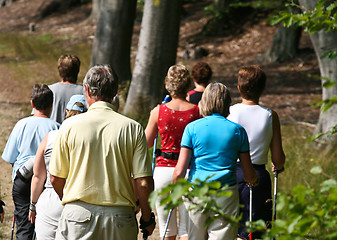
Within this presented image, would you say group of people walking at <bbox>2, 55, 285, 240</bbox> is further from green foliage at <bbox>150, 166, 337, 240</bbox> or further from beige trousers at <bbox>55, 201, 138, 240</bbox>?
green foliage at <bbox>150, 166, 337, 240</bbox>

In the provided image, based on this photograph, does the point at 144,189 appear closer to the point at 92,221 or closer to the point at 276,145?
the point at 92,221

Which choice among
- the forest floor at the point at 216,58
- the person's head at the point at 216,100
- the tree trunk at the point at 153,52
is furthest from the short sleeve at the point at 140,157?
the tree trunk at the point at 153,52

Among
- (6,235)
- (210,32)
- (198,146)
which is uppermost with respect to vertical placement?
(210,32)

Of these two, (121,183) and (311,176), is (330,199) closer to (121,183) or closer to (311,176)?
(121,183)

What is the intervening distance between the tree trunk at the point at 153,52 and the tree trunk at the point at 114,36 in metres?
2.18

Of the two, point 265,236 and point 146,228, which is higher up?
point 265,236

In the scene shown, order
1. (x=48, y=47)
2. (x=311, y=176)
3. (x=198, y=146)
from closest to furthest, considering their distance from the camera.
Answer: (x=198, y=146), (x=311, y=176), (x=48, y=47)

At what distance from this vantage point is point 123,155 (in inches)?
160

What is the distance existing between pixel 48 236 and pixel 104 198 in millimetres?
1102

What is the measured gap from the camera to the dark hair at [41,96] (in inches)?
211

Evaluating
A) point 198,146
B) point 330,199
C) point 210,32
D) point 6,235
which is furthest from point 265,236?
point 210,32

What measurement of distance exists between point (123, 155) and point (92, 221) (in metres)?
0.51

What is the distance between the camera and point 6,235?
7047 millimetres

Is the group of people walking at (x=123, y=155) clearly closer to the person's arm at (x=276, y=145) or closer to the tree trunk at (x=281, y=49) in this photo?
the person's arm at (x=276, y=145)
